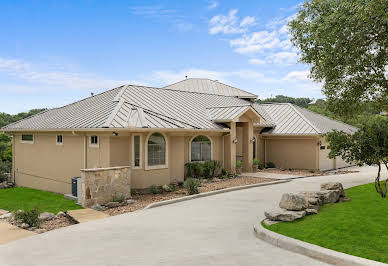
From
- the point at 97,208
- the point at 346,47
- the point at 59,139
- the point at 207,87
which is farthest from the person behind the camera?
the point at 207,87

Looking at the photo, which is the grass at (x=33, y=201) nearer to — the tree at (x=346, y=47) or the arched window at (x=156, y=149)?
the arched window at (x=156, y=149)

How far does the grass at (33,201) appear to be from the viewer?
41.3 feet

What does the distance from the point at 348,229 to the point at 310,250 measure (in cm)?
155

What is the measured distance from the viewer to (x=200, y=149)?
727 inches

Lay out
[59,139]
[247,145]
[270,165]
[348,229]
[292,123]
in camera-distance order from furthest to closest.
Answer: [292,123]
[270,165]
[247,145]
[59,139]
[348,229]

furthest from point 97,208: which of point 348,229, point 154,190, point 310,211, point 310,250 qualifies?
point 348,229

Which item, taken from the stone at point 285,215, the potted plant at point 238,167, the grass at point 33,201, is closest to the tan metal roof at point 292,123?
the potted plant at point 238,167

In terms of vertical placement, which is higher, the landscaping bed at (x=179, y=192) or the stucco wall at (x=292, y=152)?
the stucco wall at (x=292, y=152)

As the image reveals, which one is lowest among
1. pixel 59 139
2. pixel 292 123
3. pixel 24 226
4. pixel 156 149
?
pixel 24 226

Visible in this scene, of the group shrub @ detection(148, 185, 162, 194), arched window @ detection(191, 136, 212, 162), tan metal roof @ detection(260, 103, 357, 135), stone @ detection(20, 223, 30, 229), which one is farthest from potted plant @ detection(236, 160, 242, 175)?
stone @ detection(20, 223, 30, 229)

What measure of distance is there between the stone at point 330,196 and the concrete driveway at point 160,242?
206 centimetres

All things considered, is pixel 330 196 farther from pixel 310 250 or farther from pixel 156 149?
pixel 156 149

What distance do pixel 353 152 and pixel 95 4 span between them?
14.5 metres

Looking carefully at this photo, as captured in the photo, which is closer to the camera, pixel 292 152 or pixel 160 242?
pixel 160 242
